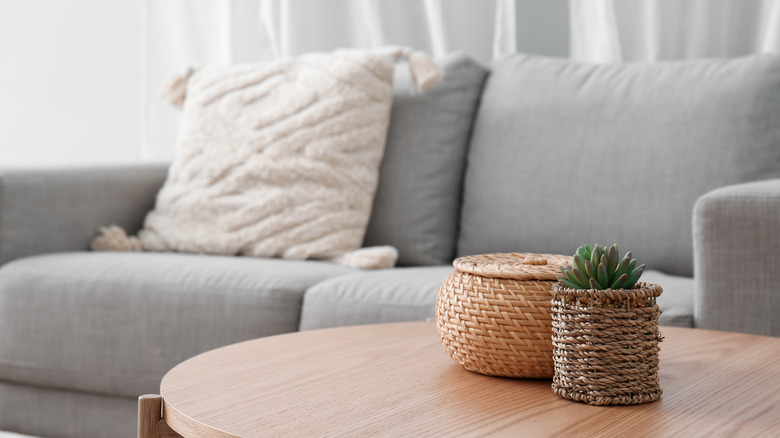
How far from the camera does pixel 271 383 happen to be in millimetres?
743

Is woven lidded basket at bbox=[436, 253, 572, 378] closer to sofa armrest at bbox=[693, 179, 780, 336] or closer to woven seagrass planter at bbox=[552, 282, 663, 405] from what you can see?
woven seagrass planter at bbox=[552, 282, 663, 405]

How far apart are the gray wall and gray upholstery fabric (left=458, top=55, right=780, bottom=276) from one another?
343 millimetres

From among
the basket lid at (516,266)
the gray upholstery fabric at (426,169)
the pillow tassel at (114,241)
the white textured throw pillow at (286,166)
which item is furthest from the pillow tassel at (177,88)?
the basket lid at (516,266)

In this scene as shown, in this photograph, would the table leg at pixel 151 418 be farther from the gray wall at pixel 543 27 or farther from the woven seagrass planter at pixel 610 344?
the gray wall at pixel 543 27

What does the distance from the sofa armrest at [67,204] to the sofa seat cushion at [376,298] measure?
2.30ft

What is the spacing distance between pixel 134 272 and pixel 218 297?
0.66 ft

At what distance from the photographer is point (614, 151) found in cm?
176

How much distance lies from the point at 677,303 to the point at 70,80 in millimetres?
2549

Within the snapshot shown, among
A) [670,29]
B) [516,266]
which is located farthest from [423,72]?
[516,266]

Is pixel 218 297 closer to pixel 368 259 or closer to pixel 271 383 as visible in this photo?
pixel 368 259

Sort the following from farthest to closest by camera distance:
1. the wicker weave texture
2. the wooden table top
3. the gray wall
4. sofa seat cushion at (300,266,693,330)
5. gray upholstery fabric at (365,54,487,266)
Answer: the gray wall
gray upholstery fabric at (365,54,487,266)
sofa seat cushion at (300,266,693,330)
the wicker weave texture
the wooden table top

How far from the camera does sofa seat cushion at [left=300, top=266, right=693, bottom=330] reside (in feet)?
4.55

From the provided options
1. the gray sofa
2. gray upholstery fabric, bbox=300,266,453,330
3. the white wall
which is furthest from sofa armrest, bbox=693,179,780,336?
the white wall

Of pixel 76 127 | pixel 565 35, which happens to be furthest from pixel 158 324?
pixel 76 127
